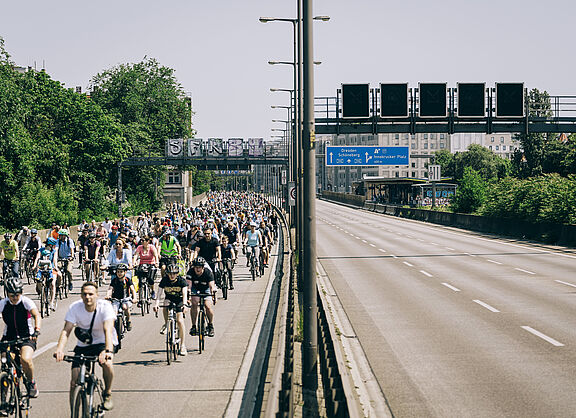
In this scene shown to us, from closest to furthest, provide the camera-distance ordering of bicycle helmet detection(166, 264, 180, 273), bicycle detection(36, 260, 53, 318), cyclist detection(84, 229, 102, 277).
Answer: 1. bicycle helmet detection(166, 264, 180, 273)
2. bicycle detection(36, 260, 53, 318)
3. cyclist detection(84, 229, 102, 277)

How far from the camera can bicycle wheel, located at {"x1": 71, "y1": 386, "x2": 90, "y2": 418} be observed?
7281mm

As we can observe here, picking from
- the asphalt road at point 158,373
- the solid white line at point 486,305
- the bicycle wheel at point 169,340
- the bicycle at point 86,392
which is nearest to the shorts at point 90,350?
the bicycle at point 86,392

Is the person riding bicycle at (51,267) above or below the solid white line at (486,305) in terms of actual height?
above

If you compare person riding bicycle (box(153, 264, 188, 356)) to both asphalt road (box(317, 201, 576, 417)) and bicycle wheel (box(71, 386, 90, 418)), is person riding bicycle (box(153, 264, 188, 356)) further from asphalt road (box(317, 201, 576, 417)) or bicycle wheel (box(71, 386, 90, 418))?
bicycle wheel (box(71, 386, 90, 418))

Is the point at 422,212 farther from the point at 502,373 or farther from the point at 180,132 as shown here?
the point at 502,373

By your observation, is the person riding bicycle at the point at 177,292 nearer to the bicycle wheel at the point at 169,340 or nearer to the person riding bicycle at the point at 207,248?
the bicycle wheel at the point at 169,340

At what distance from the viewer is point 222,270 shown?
19.8 m

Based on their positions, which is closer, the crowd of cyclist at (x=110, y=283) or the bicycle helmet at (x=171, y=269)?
the crowd of cyclist at (x=110, y=283)

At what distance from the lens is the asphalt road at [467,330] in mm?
9117

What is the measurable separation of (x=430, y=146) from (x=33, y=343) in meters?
189

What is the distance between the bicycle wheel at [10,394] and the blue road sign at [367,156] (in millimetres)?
45066

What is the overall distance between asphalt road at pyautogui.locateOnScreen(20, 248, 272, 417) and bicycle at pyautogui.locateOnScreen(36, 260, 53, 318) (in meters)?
0.30

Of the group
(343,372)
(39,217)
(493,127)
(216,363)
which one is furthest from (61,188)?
(343,372)

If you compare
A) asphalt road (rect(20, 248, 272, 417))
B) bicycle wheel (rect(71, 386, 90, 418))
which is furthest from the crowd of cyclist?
asphalt road (rect(20, 248, 272, 417))
